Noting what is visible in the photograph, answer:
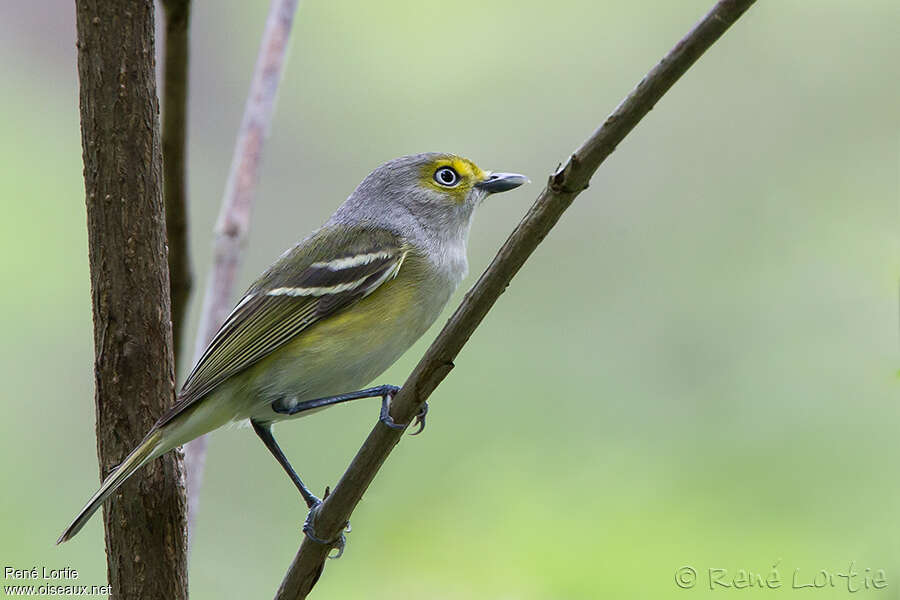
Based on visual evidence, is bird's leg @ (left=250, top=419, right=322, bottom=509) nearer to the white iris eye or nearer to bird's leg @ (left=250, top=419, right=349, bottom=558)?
bird's leg @ (left=250, top=419, right=349, bottom=558)

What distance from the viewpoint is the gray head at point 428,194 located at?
4.24 meters

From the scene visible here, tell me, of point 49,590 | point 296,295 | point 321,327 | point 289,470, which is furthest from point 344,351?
point 49,590

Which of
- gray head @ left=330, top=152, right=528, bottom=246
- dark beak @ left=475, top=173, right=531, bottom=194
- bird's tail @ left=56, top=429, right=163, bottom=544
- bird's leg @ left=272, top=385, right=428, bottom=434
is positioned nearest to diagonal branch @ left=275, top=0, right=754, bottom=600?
bird's leg @ left=272, top=385, right=428, bottom=434

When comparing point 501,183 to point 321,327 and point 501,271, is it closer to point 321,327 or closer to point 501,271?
point 321,327

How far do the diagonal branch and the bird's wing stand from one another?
2.51 feet

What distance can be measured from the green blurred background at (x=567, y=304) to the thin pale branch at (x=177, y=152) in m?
1.16

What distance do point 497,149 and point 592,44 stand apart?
39.7 inches

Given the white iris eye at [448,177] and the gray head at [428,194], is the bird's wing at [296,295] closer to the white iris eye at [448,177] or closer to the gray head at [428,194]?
the gray head at [428,194]

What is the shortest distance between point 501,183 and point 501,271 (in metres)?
1.91

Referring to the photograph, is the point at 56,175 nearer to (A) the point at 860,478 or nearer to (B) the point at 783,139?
(B) the point at 783,139

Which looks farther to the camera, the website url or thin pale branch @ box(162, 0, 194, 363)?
thin pale branch @ box(162, 0, 194, 363)

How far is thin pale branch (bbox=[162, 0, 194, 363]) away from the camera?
359 cm

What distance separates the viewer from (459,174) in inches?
173

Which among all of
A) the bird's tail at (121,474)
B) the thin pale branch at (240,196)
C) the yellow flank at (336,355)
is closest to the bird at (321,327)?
the yellow flank at (336,355)
